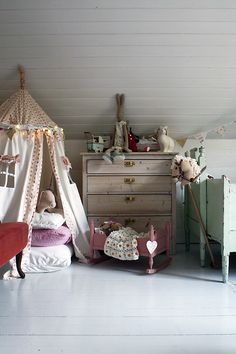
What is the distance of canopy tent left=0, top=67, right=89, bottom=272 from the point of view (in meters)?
3.15

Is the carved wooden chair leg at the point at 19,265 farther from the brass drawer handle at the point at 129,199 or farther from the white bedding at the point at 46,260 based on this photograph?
the brass drawer handle at the point at 129,199

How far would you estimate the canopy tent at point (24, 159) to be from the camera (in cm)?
315

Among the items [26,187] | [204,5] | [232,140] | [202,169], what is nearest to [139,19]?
[204,5]

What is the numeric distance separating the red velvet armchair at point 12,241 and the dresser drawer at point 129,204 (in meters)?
1.11

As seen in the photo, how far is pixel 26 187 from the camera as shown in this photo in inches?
125

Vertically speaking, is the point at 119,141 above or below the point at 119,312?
above

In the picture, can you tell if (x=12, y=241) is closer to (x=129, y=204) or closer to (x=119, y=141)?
(x=129, y=204)

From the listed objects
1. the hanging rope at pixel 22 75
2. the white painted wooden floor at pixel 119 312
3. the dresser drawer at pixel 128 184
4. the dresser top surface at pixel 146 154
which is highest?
the hanging rope at pixel 22 75

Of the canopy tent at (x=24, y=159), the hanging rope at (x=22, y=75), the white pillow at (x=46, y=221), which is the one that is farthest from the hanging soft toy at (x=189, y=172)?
the hanging rope at (x=22, y=75)

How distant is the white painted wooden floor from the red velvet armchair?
30 cm

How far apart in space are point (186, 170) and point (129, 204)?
0.94 meters

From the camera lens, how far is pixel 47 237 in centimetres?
321

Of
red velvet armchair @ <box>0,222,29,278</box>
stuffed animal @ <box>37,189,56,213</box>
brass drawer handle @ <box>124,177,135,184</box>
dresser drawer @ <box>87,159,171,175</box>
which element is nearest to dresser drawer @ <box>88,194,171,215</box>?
brass drawer handle @ <box>124,177,135,184</box>

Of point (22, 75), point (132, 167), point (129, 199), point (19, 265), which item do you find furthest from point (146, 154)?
point (19, 265)
